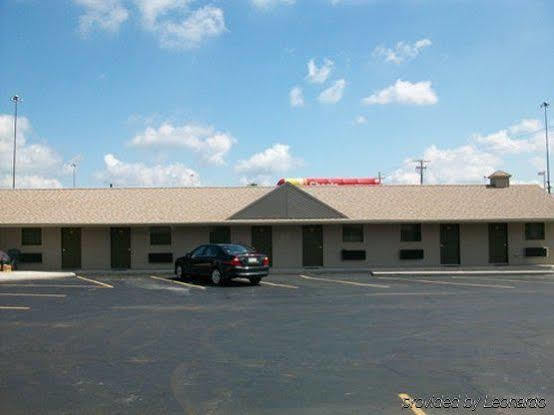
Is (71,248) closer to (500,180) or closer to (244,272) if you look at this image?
(244,272)

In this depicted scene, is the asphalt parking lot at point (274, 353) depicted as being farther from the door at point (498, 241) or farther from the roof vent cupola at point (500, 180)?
the roof vent cupola at point (500, 180)

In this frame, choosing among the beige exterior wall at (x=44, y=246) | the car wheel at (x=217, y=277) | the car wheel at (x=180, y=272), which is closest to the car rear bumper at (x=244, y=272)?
the car wheel at (x=217, y=277)

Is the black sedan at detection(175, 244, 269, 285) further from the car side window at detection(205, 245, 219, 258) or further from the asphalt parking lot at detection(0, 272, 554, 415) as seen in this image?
the asphalt parking lot at detection(0, 272, 554, 415)

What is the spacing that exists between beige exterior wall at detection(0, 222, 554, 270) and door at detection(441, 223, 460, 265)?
24cm

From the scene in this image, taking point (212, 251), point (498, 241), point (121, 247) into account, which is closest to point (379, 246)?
point (498, 241)

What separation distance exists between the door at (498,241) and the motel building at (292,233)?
55mm

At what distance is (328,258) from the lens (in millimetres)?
29031

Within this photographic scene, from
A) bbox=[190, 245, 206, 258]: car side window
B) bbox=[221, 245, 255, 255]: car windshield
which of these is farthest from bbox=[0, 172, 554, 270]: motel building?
bbox=[221, 245, 255, 255]: car windshield

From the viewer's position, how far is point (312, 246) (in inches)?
1145

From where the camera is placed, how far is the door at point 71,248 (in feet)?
96.4

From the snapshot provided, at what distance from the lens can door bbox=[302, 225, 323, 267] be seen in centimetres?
2900

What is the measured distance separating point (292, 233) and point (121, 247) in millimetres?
9341

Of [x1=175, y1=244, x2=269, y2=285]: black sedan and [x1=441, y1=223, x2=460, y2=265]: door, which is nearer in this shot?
[x1=175, y1=244, x2=269, y2=285]: black sedan

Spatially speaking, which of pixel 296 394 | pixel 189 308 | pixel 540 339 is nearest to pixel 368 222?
pixel 189 308
